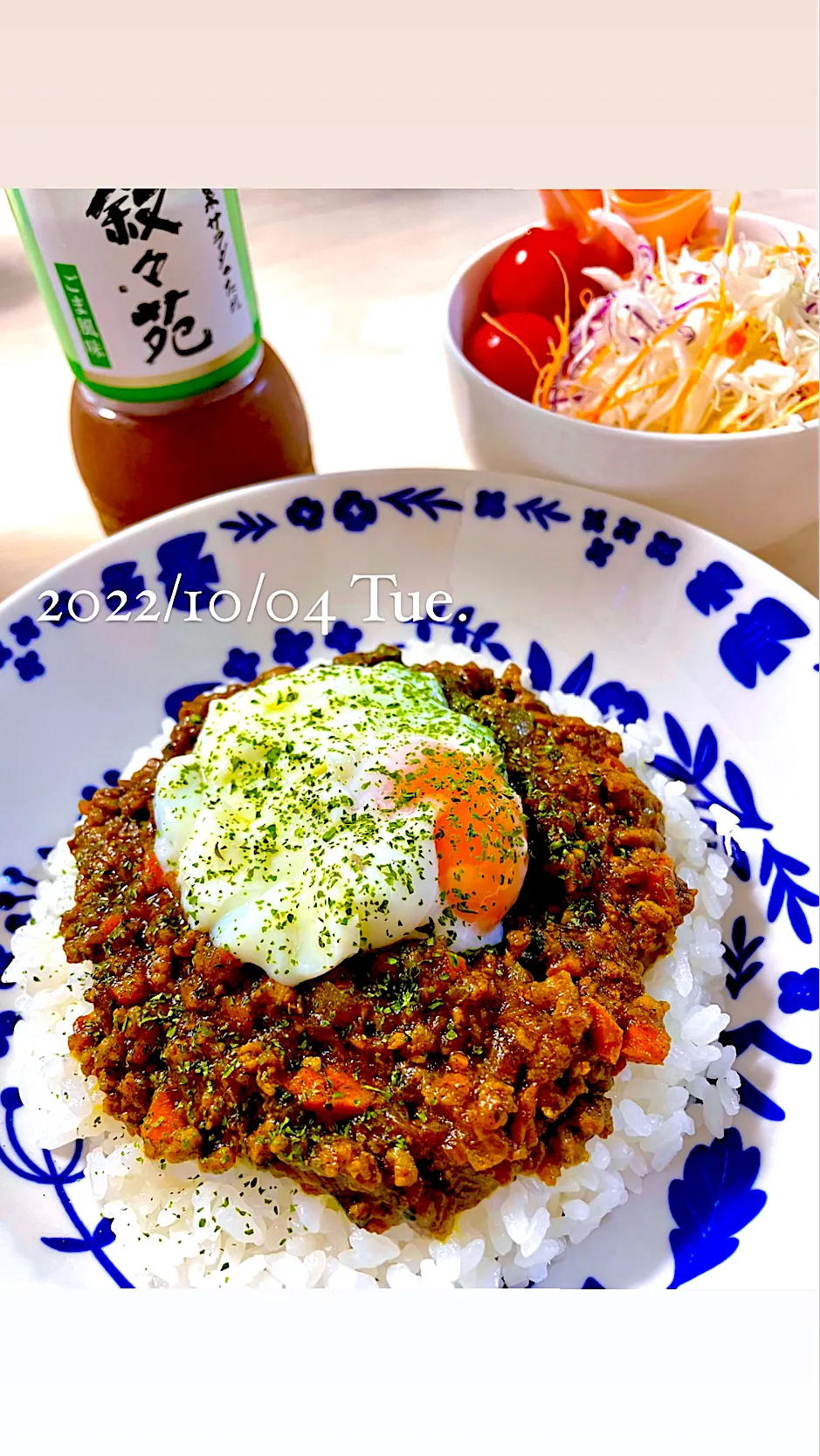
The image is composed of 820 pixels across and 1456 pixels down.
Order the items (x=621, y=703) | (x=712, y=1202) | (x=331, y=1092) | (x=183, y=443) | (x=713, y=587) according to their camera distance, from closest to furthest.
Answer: (x=331, y=1092)
(x=712, y=1202)
(x=713, y=587)
(x=621, y=703)
(x=183, y=443)

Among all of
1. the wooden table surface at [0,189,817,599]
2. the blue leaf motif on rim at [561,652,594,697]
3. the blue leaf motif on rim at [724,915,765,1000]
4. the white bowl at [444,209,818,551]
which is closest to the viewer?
the blue leaf motif on rim at [724,915,765,1000]

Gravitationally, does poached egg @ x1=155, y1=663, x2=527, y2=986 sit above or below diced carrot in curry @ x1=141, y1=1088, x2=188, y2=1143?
above

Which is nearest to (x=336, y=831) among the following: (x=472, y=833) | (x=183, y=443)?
(x=472, y=833)

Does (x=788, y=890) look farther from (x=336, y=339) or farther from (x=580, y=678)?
(x=336, y=339)

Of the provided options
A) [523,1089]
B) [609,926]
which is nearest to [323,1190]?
[523,1089]

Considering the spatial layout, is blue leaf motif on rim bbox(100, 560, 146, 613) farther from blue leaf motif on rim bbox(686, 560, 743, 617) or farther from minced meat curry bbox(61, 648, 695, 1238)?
blue leaf motif on rim bbox(686, 560, 743, 617)

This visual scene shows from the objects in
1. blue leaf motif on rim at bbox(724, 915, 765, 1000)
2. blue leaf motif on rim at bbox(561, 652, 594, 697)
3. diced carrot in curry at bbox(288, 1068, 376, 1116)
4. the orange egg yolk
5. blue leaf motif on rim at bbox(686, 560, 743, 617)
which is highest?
the orange egg yolk

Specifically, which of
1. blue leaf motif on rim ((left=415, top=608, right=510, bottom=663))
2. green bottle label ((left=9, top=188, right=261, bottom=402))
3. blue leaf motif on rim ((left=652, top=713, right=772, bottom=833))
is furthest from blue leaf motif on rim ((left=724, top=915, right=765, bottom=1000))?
green bottle label ((left=9, top=188, right=261, bottom=402))

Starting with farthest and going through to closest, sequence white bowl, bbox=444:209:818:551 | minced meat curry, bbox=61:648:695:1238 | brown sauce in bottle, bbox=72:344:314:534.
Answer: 1. brown sauce in bottle, bbox=72:344:314:534
2. white bowl, bbox=444:209:818:551
3. minced meat curry, bbox=61:648:695:1238
